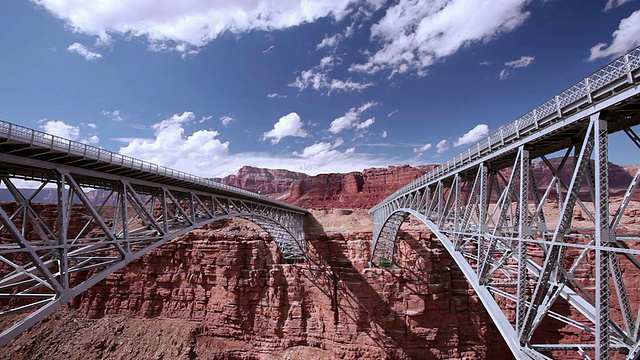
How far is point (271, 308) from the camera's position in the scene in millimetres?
34375

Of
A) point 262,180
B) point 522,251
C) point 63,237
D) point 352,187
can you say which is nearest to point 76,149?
point 63,237

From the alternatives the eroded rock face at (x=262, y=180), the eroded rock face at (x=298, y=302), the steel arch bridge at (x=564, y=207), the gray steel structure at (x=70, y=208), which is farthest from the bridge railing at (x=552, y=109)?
the eroded rock face at (x=262, y=180)

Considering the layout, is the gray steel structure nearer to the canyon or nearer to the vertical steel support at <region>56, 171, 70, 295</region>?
the vertical steel support at <region>56, 171, 70, 295</region>

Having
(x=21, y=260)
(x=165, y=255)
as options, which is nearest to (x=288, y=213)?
(x=165, y=255)

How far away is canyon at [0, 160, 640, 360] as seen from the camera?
31.0 m

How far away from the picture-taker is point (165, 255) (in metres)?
36.9

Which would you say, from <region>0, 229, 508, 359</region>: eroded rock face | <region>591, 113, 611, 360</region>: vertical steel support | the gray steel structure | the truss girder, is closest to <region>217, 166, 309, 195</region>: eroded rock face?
<region>0, 229, 508, 359</region>: eroded rock face

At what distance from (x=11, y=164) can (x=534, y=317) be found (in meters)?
18.7

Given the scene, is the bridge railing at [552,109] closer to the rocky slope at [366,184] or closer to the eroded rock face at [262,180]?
the rocky slope at [366,184]

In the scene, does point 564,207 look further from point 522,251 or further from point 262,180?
point 262,180

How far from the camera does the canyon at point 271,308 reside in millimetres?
30984

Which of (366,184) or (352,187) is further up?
(366,184)

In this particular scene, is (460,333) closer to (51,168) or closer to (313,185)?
(51,168)

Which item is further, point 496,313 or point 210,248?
point 210,248
